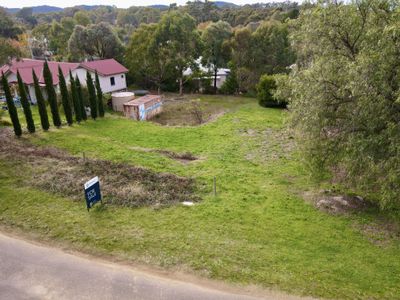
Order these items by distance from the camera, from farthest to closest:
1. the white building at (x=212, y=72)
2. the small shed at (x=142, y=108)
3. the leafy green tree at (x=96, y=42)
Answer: the leafy green tree at (x=96, y=42) → the white building at (x=212, y=72) → the small shed at (x=142, y=108)

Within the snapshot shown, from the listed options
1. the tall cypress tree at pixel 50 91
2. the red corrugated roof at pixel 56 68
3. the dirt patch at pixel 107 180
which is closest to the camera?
the dirt patch at pixel 107 180

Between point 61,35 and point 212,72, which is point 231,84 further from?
point 61,35

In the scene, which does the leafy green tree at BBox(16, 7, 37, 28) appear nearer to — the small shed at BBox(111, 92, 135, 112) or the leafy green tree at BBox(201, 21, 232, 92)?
the leafy green tree at BBox(201, 21, 232, 92)

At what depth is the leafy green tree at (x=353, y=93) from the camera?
9.91 m

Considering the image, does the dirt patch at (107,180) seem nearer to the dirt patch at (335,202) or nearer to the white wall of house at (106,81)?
the dirt patch at (335,202)

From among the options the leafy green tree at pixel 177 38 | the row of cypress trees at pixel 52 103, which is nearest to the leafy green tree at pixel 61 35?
the leafy green tree at pixel 177 38

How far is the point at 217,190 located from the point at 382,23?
8.43m

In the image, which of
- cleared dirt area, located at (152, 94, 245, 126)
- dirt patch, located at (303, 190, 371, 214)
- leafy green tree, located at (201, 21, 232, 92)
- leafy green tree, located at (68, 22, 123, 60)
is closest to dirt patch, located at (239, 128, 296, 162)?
dirt patch, located at (303, 190, 371, 214)

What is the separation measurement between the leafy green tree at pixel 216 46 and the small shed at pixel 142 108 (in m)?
11.9

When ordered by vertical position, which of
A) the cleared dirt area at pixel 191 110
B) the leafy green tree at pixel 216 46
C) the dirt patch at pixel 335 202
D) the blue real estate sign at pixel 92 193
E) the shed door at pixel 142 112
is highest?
the leafy green tree at pixel 216 46

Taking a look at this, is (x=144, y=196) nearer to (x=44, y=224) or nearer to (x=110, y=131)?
(x=44, y=224)

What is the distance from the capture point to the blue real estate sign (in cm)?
1158

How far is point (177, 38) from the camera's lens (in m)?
35.6

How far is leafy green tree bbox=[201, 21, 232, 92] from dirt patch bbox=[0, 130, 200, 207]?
1003 inches
